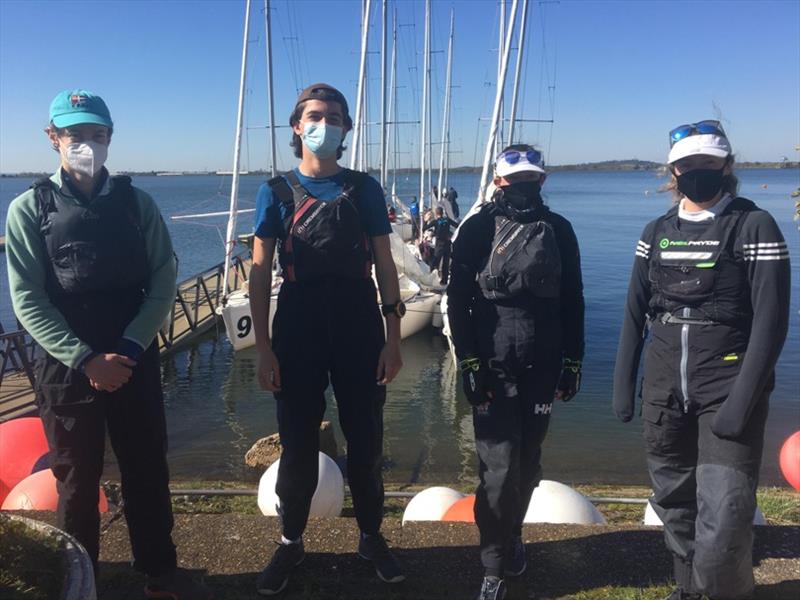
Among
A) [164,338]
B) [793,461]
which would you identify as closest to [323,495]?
[793,461]

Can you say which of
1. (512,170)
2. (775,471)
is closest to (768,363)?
(512,170)

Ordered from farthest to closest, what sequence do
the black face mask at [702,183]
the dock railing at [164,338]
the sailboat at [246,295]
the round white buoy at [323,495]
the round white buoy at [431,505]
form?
the sailboat at [246,295] → the dock railing at [164,338] → the round white buoy at [323,495] → the round white buoy at [431,505] → the black face mask at [702,183]

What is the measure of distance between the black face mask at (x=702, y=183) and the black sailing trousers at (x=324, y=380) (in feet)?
4.76

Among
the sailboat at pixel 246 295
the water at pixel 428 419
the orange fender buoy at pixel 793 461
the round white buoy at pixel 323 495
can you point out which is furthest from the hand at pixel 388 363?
the sailboat at pixel 246 295

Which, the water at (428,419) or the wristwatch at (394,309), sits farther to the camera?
the water at (428,419)

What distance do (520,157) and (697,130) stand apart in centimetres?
76

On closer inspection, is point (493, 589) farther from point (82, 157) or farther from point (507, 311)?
point (82, 157)

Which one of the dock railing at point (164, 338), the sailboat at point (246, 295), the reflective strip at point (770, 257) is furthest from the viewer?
the sailboat at point (246, 295)

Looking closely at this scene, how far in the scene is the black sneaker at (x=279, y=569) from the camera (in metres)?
2.93

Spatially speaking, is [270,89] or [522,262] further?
[270,89]

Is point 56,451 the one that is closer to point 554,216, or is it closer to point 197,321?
point 554,216

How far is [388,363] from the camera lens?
9.84ft

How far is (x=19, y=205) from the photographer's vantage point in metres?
2.52

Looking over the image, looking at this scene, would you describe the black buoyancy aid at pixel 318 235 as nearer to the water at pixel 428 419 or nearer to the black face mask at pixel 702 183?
the black face mask at pixel 702 183
